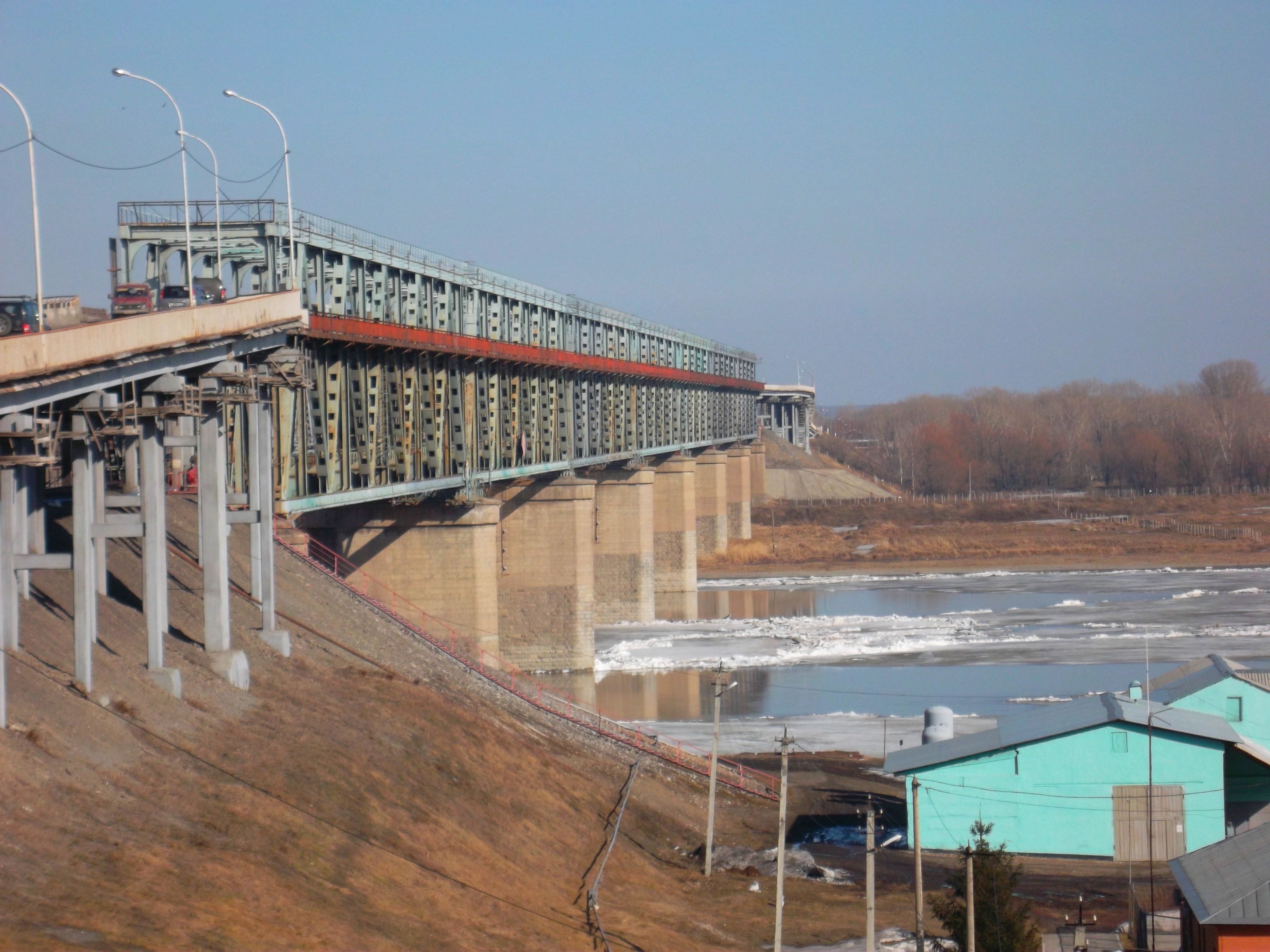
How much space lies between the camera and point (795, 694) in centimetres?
5434

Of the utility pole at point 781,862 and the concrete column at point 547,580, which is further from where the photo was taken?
the concrete column at point 547,580

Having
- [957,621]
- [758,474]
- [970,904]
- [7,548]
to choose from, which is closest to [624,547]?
[957,621]

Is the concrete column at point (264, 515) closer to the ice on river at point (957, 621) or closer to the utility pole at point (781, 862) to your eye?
the utility pole at point (781, 862)

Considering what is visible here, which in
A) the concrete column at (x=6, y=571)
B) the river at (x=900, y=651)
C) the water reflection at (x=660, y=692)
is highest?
the concrete column at (x=6, y=571)

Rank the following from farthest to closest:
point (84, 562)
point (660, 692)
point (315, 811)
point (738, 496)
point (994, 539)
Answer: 1. point (738, 496)
2. point (994, 539)
3. point (660, 692)
4. point (315, 811)
5. point (84, 562)

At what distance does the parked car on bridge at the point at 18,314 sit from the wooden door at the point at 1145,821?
79.7 feet

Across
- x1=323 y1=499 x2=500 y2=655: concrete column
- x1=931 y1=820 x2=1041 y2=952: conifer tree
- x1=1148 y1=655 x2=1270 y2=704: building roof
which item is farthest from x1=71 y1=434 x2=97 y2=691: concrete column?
x1=323 y1=499 x2=500 y2=655: concrete column

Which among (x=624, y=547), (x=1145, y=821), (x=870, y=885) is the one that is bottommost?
(x=1145, y=821)

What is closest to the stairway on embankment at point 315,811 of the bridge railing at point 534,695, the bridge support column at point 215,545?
the bridge support column at point 215,545

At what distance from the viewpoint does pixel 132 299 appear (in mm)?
31875

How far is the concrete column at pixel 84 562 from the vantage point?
2053 centimetres

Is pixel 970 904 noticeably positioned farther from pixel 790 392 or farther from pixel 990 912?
pixel 790 392

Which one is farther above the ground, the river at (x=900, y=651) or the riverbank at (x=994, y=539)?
the riverbank at (x=994, y=539)

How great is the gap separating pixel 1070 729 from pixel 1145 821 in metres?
2.61
